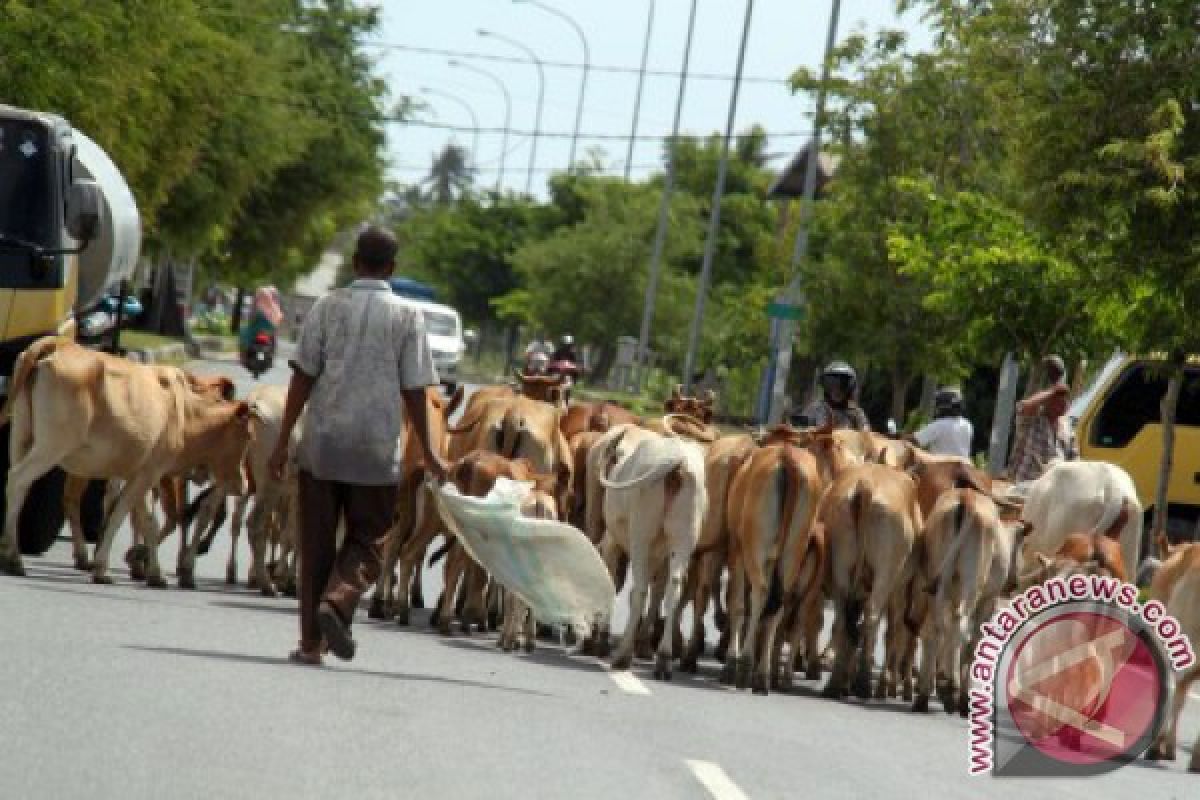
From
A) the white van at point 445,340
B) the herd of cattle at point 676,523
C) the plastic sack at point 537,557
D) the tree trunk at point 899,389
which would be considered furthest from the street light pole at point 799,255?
the plastic sack at point 537,557

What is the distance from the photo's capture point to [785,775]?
37.9 ft

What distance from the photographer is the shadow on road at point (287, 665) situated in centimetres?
1279

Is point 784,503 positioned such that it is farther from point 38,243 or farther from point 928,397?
point 928,397

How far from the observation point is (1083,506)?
19266mm

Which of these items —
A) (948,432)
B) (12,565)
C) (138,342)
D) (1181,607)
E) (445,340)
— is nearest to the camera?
(1181,607)

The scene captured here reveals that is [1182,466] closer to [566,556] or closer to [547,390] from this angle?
[547,390]

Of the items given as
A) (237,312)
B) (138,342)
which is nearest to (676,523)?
(138,342)

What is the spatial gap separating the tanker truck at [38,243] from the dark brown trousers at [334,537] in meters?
4.09

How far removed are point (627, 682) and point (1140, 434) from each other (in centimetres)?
1827

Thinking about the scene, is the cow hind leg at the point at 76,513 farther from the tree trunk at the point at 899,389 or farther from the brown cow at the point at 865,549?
the tree trunk at the point at 899,389

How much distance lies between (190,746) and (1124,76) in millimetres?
15837

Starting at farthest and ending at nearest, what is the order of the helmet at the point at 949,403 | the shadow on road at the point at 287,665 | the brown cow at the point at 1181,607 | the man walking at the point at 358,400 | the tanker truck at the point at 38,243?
the helmet at the point at 949,403 < the tanker truck at the point at 38,243 < the brown cow at the point at 1181,607 < the man walking at the point at 358,400 < the shadow on road at the point at 287,665

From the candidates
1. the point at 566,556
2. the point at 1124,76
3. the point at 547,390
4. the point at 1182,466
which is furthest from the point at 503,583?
the point at 1182,466

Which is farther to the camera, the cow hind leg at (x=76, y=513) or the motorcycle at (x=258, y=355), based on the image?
the motorcycle at (x=258, y=355)
